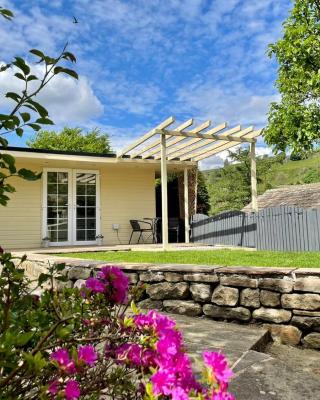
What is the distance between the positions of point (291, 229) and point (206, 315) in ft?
17.5

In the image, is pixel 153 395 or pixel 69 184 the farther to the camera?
pixel 69 184

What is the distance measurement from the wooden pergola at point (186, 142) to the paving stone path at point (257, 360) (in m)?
4.61

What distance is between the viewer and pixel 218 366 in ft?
2.33

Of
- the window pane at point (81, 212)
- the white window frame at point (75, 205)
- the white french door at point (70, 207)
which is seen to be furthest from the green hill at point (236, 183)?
the window pane at point (81, 212)

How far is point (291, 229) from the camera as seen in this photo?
8.12m

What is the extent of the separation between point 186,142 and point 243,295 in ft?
20.8

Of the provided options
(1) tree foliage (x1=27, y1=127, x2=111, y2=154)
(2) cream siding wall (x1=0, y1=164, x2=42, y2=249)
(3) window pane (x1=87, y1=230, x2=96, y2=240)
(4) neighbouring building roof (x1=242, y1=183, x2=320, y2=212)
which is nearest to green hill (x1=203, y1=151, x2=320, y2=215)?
(4) neighbouring building roof (x1=242, y1=183, x2=320, y2=212)

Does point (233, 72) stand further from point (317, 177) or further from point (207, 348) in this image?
point (317, 177)

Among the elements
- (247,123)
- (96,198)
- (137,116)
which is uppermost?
(137,116)

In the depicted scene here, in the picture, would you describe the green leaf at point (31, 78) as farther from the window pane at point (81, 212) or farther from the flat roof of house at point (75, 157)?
the window pane at point (81, 212)

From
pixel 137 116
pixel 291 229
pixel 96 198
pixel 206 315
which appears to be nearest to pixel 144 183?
pixel 96 198

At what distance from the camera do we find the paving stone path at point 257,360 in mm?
2033

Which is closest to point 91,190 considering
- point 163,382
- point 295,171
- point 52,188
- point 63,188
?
point 63,188

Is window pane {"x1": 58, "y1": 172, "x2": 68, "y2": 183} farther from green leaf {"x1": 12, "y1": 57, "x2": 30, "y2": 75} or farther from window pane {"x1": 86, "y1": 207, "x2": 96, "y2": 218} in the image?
green leaf {"x1": 12, "y1": 57, "x2": 30, "y2": 75}
